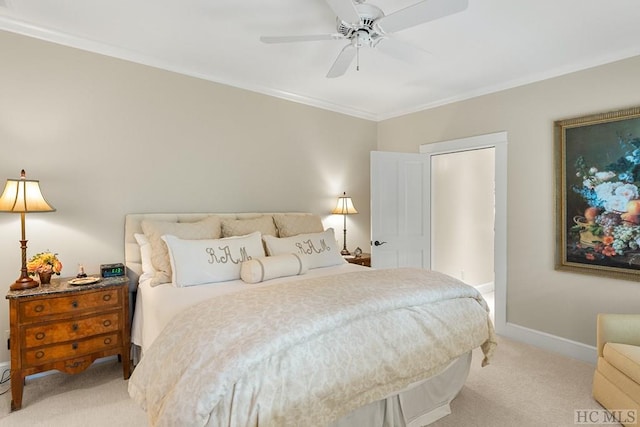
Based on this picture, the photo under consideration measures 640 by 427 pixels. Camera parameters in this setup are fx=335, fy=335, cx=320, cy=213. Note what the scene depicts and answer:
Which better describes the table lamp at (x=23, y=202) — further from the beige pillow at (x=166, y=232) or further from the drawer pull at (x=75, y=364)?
the beige pillow at (x=166, y=232)

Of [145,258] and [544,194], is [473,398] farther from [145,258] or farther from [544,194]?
[145,258]

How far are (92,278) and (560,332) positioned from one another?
4.09 meters

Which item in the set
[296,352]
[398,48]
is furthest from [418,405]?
[398,48]

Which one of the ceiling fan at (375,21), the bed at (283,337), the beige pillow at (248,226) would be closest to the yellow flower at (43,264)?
the bed at (283,337)

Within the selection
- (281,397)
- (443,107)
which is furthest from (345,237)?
(281,397)

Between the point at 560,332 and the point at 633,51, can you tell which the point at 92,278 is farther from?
the point at 633,51

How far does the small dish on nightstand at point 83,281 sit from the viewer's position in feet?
7.84

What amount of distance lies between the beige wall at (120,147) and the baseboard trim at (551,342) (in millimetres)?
2632

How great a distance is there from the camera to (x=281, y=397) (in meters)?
1.37

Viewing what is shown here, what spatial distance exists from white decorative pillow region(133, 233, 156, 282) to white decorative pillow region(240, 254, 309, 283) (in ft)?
2.52

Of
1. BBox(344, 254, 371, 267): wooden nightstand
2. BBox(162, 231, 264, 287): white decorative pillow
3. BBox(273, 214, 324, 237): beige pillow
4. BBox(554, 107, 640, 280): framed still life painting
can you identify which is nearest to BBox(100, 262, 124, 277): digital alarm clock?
BBox(162, 231, 264, 287): white decorative pillow

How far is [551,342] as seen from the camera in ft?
10.5

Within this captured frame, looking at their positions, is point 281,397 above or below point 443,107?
below

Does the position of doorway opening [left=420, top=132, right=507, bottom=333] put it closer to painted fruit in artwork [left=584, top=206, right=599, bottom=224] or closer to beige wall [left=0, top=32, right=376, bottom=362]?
painted fruit in artwork [left=584, top=206, right=599, bottom=224]
